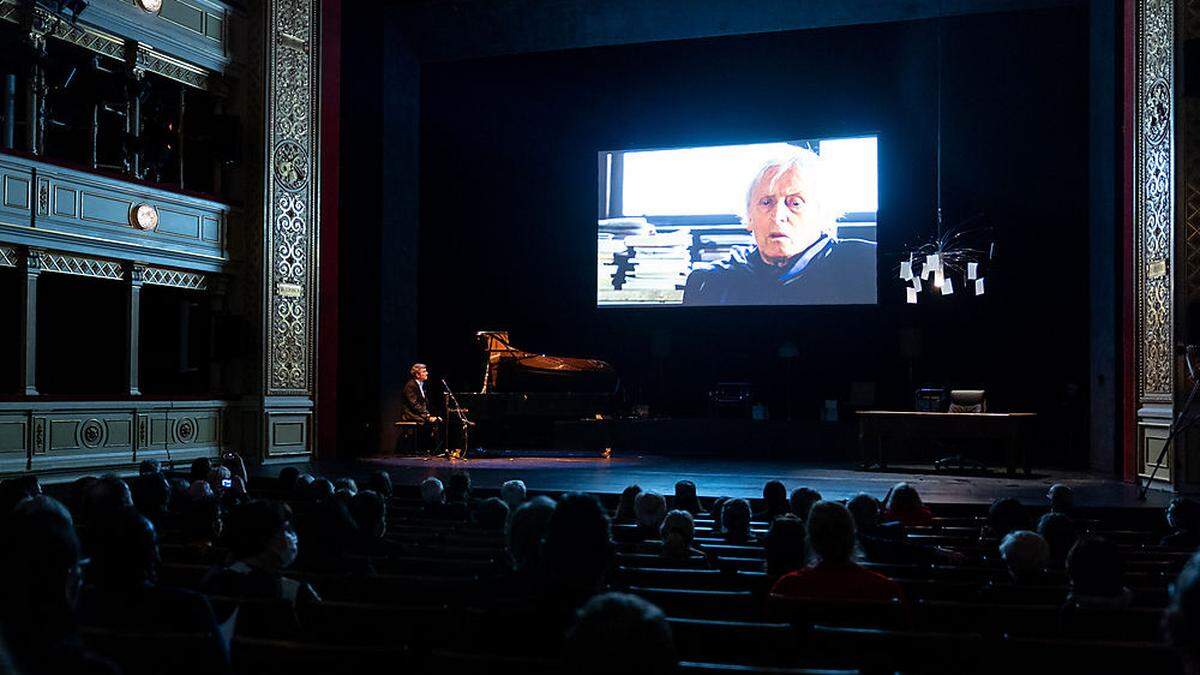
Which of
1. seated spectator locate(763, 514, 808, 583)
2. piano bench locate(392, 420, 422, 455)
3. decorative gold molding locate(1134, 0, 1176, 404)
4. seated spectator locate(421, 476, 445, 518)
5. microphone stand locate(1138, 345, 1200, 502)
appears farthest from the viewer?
piano bench locate(392, 420, 422, 455)

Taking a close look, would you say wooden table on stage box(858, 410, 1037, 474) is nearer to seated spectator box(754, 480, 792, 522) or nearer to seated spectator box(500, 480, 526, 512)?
seated spectator box(754, 480, 792, 522)

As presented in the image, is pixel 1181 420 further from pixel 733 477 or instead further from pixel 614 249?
pixel 614 249

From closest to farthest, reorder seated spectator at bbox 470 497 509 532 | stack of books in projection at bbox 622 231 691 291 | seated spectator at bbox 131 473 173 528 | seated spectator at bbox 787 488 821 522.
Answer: seated spectator at bbox 470 497 509 532, seated spectator at bbox 787 488 821 522, seated spectator at bbox 131 473 173 528, stack of books in projection at bbox 622 231 691 291

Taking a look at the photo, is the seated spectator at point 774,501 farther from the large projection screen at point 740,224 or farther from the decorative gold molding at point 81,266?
the large projection screen at point 740,224

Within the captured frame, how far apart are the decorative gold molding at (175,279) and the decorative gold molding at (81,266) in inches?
13.8

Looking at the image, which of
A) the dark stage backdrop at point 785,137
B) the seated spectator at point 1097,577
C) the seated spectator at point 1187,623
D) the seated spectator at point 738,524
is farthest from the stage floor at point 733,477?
the seated spectator at point 1187,623

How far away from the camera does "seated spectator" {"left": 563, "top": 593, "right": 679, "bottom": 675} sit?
1469 millimetres

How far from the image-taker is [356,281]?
14266 millimetres

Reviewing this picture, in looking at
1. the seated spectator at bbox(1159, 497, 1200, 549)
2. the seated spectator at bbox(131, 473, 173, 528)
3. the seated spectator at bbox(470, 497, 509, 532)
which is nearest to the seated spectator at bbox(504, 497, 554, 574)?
the seated spectator at bbox(470, 497, 509, 532)

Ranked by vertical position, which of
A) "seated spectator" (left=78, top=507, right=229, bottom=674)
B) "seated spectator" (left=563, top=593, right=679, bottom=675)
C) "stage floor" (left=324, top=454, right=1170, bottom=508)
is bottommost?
"stage floor" (left=324, top=454, right=1170, bottom=508)

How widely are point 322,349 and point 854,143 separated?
810 centimetres

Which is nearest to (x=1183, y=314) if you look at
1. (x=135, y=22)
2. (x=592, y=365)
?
(x=592, y=365)

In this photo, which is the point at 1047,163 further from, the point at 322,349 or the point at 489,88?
the point at 322,349

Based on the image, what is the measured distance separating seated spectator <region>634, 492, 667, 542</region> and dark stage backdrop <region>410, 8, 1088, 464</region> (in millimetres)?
10500
